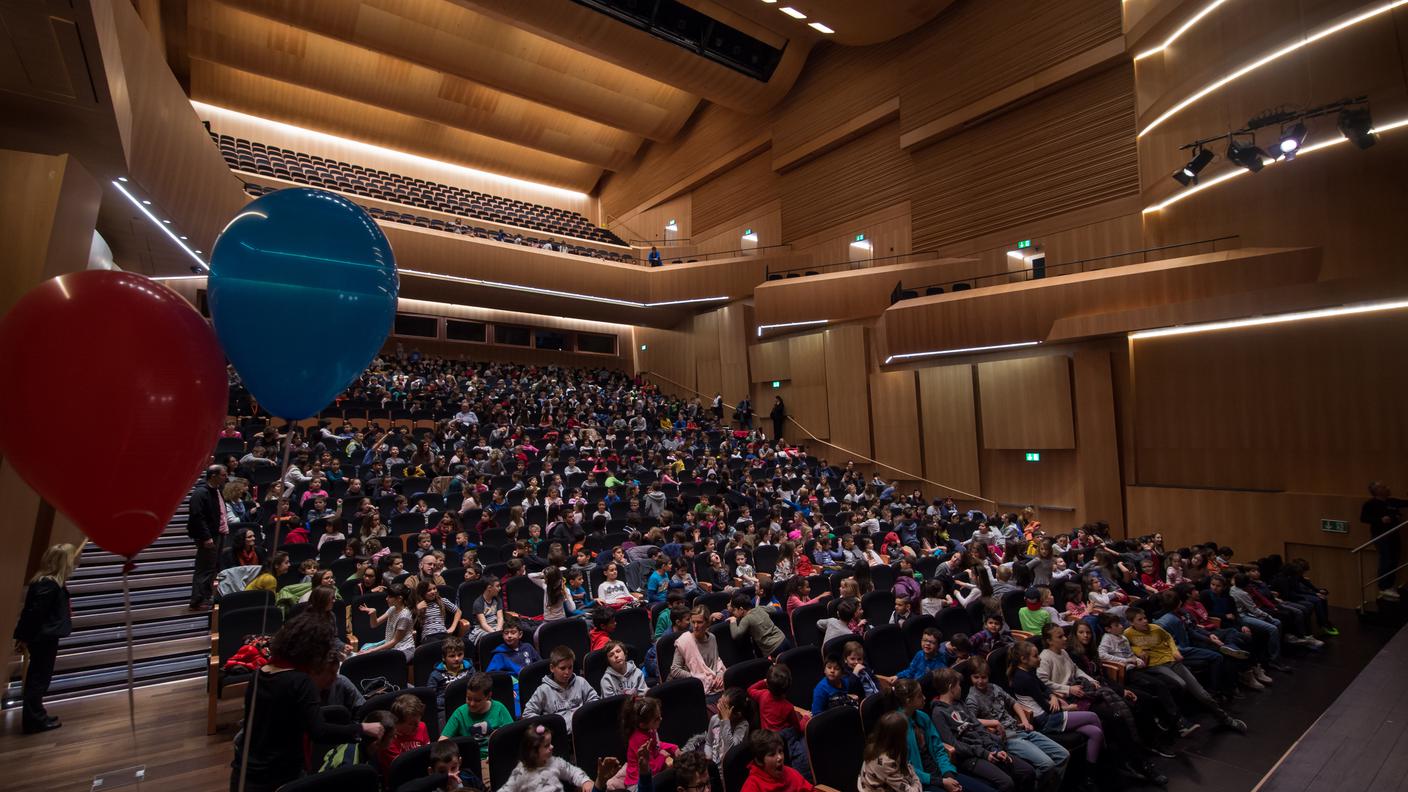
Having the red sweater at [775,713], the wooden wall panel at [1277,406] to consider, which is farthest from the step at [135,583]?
the wooden wall panel at [1277,406]

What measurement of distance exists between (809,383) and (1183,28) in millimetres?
9340

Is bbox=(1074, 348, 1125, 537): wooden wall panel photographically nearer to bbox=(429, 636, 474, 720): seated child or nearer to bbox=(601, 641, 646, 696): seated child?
bbox=(601, 641, 646, 696): seated child

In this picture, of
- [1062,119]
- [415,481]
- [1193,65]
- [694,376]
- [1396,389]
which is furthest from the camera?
[694,376]

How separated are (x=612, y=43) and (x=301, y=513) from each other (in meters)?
14.1

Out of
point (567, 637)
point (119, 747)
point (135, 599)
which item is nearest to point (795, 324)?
point (567, 637)

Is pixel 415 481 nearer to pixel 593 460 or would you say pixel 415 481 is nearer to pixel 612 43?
pixel 593 460

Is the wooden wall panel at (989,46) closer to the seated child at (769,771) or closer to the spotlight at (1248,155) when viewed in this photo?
the spotlight at (1248,155)

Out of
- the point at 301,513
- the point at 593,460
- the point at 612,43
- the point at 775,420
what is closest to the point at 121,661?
the point at 301,513

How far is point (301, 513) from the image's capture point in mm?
7672

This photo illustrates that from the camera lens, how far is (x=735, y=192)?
819 inches

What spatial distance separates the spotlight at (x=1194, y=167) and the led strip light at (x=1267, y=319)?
2.07m

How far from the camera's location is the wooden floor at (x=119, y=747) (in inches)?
143

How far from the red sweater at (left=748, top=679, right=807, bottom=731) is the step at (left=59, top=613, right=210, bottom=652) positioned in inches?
186

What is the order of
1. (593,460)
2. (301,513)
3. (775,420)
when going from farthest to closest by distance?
(775,420) < (593,460) < (301,513)
